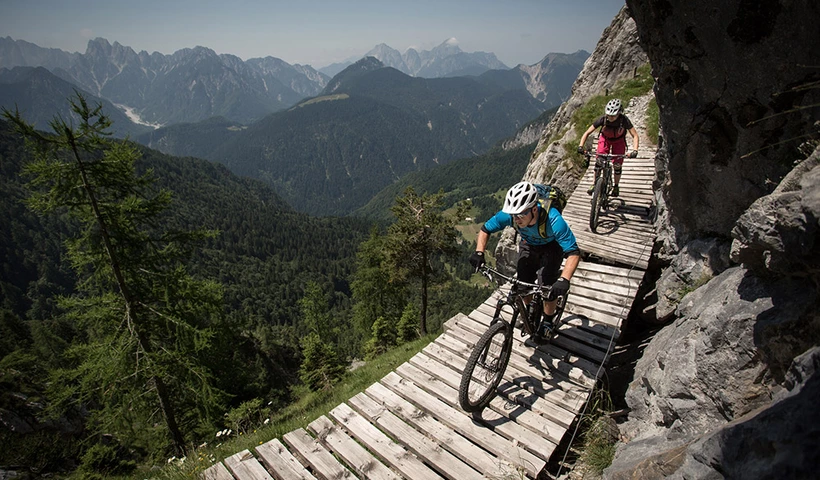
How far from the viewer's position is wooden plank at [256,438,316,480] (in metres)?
5.63

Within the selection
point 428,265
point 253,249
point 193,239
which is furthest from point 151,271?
point 253,249

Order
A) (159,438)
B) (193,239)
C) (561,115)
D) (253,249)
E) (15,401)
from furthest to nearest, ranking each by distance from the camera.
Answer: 1. (253,249)
2. (561,115)
3. (15,401)
4. (159,438)
5. (193,239)

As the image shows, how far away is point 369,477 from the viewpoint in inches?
213

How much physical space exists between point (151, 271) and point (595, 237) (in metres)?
14.1

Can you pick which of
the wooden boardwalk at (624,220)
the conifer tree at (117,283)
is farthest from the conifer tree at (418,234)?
the conifer tree at (117,283)

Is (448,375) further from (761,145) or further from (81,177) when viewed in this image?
(81,177)

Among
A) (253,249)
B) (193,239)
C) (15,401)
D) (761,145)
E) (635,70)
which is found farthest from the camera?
(253,249)

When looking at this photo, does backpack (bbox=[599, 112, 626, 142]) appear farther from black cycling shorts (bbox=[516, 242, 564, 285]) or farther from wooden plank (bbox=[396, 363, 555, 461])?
wooden plank (bbox=[396, 363, 555, 461])

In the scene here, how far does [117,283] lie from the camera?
11.7 m

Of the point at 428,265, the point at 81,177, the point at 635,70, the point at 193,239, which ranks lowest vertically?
the point at 428,265

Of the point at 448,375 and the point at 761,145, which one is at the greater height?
the point at 761,145

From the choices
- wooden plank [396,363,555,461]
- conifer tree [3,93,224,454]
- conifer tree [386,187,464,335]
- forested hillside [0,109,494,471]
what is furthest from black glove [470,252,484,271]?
conifer tree [386,187,464,335]

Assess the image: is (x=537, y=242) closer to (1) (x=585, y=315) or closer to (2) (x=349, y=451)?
(1) (x=585, y=315)

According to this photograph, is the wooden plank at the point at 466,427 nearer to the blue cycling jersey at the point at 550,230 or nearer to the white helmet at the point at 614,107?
the blue cycling jersey at the point at 550,230
